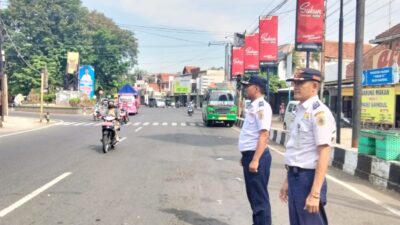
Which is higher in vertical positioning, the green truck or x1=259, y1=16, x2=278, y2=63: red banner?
x1=259, y1=16, x2=278, y2=63: red banner

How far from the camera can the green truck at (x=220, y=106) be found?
29.3m

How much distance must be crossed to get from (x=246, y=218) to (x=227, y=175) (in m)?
3.67

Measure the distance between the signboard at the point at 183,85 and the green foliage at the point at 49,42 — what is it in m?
36.2

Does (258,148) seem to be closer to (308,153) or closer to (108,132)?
(308,153)

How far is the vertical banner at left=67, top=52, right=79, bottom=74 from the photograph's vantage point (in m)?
60.9

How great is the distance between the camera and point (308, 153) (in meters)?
3.83

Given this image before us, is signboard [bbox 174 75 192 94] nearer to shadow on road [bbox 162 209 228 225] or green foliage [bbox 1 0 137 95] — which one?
green foliage [bbox 1 0 137 95]

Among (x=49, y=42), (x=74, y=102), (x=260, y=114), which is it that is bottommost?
(x=74, y=102)

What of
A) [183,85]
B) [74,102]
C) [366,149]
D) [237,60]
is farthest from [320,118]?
[183,85]

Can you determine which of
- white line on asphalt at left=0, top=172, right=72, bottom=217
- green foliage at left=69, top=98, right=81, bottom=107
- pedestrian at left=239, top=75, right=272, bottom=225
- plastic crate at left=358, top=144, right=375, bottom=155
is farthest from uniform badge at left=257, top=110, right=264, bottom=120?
green foliage at left=69, top=98, right=81, bottom=107

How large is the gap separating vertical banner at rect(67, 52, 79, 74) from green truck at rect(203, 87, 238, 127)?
115 ft

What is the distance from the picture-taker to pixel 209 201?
742 cm

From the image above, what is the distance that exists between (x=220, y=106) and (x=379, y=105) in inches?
385

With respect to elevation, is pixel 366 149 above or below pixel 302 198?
below
